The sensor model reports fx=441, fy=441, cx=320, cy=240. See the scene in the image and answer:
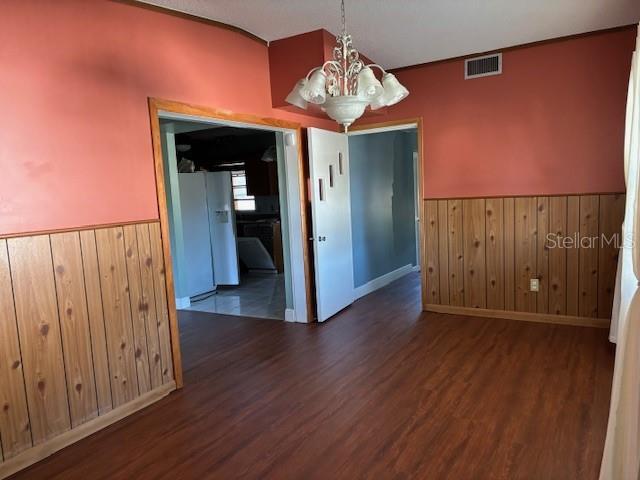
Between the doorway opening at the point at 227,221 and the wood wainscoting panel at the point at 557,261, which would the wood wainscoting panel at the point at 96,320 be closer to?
the doorway opening at the point at 227,221

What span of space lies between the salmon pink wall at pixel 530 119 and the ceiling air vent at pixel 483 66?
0.17ft

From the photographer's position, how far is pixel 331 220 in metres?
4.50

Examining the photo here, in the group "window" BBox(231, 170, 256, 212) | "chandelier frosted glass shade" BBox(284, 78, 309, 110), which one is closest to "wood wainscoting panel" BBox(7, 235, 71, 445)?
"chandelier frosted glass shade" BBox(284, 78, 309, 110)

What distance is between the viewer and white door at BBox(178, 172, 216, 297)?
18.7 feet

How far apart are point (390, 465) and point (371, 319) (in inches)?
92.9

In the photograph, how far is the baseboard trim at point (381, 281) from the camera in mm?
5410

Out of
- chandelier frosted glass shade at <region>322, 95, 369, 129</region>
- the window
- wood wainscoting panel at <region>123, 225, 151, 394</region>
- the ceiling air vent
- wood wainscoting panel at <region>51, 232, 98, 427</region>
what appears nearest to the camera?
chandelier frosted glass shade at <region>322, 95, 369, 129</region>

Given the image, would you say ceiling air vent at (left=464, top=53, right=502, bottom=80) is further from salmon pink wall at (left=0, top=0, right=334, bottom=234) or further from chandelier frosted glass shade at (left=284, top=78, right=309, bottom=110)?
chandelier frosted glass shade at (left=284, top=78, right=309, bottom=110)

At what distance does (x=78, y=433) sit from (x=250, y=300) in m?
3.12

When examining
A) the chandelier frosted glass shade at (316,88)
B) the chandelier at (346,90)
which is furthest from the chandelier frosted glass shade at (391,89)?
the chandelier frosted glass shade at (316,88)

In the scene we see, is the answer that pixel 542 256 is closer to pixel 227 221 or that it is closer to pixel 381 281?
pixel 381 281

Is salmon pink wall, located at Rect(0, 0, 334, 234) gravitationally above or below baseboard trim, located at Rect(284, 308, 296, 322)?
above

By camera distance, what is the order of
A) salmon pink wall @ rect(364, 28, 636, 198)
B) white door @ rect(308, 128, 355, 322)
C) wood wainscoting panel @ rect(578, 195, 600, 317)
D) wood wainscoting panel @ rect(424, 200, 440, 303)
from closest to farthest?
salmon pink wall @ rect(364, 28, 636, 198) → wood wainscoting panel @ rect(578, 195, 600, 317) → white door @ rect(308, 128, 355, 322) → wood wainscoting panel @ rect(424, 200, 440, 303)

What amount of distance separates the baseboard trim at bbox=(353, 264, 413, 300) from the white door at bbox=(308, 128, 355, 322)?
490 millimetres
